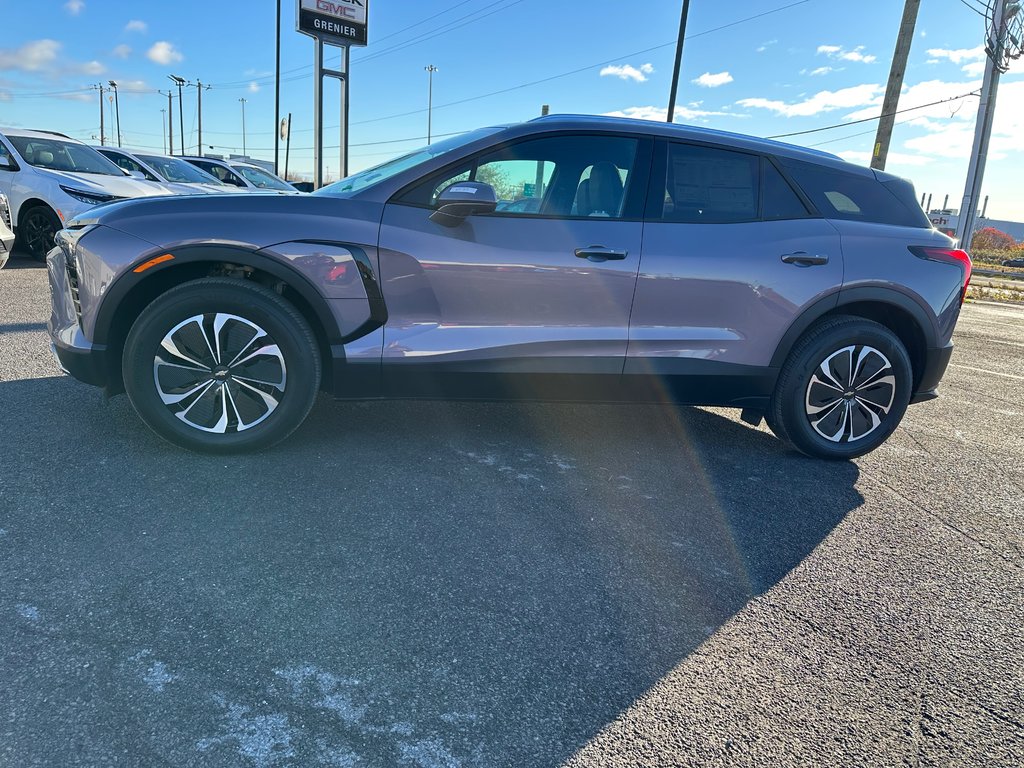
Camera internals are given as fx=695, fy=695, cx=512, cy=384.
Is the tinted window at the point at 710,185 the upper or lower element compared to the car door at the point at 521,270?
upper

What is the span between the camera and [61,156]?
9586 mm

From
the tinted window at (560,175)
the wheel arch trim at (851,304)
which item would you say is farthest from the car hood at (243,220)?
the wheel arch trim at (851,304)

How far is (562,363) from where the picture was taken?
3410 mm

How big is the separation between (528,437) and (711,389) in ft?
3.36

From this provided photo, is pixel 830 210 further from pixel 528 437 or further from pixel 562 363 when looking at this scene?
pixel 528 437

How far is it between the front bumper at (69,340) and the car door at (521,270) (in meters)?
1.30

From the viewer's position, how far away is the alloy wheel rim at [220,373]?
3.15 m

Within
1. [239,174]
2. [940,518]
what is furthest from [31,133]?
[940,518]

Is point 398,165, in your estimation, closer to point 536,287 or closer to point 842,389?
point 536,287

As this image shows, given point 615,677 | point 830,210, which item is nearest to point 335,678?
point 615,677

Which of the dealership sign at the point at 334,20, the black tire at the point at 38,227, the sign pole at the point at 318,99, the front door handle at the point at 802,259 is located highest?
the dealership sign at the point at 334,20

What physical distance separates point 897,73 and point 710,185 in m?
14.6

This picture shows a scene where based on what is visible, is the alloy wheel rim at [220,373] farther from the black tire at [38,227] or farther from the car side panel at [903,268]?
the black tire at [38,227]

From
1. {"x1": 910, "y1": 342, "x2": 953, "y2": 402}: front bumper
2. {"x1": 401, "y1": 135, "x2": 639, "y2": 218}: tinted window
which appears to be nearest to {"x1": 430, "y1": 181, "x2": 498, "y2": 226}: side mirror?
{"x1": 401, "y1": 135, "x2": 639, "y2": 218}: tinted window
